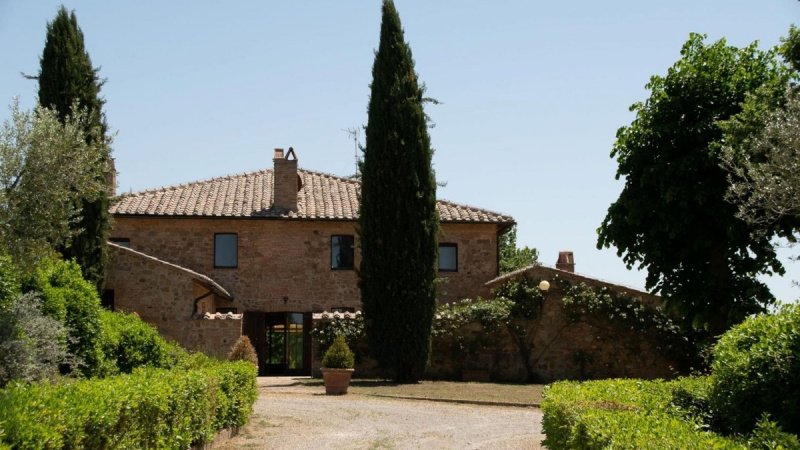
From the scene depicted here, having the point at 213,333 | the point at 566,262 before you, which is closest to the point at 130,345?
the point at 213,333

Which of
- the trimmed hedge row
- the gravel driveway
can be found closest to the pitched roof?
the gravel driveway

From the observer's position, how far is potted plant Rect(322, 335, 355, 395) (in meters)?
20.8

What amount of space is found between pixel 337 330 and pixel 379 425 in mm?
10392

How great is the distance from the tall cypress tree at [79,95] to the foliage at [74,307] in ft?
31.5

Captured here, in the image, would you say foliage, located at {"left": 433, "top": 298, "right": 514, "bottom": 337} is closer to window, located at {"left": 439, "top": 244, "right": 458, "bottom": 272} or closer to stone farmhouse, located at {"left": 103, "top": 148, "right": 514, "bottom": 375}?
stone farmhouse, located at {"left": 103, "top": 148, "right": 514, "bottom": 375}

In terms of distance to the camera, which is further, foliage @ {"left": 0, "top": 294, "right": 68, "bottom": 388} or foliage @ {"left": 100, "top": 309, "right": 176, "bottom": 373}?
foliage @ {"left": 100, "top": 309, "right": 176, "bottom": 373}

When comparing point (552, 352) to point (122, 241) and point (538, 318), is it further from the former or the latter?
point (122, 241)

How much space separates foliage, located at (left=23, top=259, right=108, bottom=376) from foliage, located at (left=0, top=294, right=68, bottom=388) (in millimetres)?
437

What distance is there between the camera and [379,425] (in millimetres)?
15477

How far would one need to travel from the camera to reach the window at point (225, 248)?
102 ft

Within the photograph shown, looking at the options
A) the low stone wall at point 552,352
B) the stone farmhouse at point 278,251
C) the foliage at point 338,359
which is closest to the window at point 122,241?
the stone farmhouse at point 278,251

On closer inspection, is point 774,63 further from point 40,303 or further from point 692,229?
point 40,303

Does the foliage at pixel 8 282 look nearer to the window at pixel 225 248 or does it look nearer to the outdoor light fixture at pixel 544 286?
the outdoor light fixture at pixel 544 286

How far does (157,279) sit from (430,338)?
8460 mm
